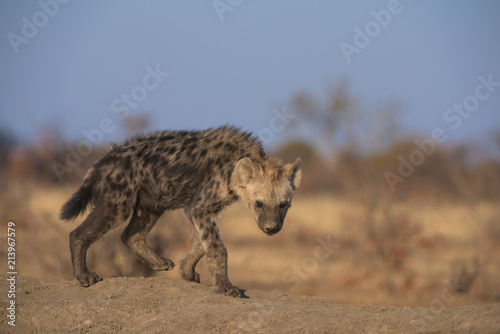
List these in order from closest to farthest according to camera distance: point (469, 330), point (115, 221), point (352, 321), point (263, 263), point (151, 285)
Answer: point (469, 330), point (352, 321), point (151, 285), point (115, 221), point (263, 263)

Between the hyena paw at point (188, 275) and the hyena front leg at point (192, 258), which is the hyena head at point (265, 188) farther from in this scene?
the hyena paw at point (188, 275)

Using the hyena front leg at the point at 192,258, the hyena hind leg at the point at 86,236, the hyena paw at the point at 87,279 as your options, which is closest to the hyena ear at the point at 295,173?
the hyena front leg at the point at 192,258

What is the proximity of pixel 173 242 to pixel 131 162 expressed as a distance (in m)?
3.92

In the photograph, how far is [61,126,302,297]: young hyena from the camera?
6359 millimetres

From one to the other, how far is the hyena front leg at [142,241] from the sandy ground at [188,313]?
0.45 meters

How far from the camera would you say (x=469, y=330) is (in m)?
4.33

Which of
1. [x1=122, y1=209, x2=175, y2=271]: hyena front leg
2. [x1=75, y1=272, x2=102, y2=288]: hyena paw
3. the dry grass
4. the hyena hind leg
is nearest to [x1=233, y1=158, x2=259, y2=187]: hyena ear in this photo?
[x1=122, y1=209, x2=175, y2=271]: hyena front leg

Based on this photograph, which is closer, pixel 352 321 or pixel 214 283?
pixel 352 321

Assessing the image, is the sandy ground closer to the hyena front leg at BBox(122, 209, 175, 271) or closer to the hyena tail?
the hyena front leg at BBox(122, 209, 175, 271)

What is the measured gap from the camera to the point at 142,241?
689 cm

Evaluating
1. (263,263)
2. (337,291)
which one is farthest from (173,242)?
(263,263)

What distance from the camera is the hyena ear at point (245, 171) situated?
641 centimetres

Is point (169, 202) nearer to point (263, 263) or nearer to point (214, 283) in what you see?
point (214, 283)

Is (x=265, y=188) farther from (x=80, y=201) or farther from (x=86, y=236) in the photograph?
(x=80, y=201)
